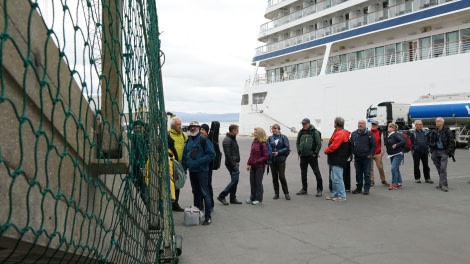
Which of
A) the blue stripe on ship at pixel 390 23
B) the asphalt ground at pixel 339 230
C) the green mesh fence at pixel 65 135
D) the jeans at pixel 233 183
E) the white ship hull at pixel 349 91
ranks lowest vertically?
the asphalt ground at pixel 339 230

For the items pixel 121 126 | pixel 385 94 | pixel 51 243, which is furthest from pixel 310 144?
pixel 385 94

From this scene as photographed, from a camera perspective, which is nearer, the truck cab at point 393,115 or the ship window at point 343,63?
the truck cab at point 393,115

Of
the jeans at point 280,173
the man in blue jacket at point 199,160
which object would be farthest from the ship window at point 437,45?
the man in blue jacket at point 199,160

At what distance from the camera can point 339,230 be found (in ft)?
19.8

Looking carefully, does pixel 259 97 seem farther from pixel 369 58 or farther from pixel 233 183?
pixel 233 183

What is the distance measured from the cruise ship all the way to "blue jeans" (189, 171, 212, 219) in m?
19.9

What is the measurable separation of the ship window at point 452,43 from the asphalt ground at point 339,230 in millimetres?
17065

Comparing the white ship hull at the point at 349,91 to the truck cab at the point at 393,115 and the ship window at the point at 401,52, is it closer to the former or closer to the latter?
the ship window at the point at 401,52

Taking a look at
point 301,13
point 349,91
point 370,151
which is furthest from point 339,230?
point 301,13

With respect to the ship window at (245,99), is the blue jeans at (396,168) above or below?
below

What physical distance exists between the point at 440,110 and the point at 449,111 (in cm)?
50

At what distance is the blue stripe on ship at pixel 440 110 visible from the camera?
20.3 meters

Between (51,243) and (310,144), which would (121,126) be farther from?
(310,144)

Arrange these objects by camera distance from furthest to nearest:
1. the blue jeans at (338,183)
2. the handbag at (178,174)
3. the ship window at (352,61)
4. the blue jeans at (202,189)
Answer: the ship window at (352,61) → the blue jeans at (338,183) → the blue jeans at (202,189) → the handbag at (178,174)
